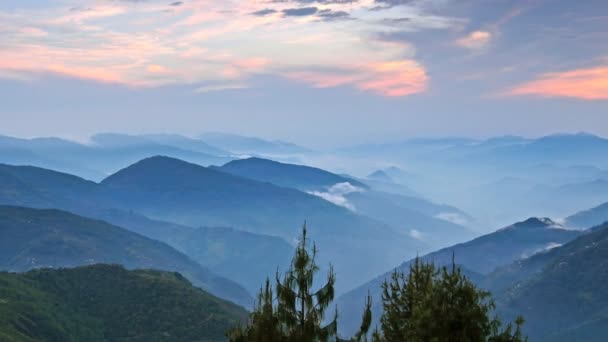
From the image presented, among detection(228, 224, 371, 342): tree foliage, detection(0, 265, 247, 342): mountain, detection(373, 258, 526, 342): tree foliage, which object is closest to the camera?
detection(228, 224, 371, 342): tree foliage

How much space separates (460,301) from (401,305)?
7805mm

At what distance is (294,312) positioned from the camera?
35.0 meters

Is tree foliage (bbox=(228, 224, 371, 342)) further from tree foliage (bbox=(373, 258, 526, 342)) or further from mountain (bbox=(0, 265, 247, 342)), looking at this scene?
mountain (bbox=(0, 265, 247, 342))

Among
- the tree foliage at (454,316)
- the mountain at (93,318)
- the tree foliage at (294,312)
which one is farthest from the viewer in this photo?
the mountain at (93,318)

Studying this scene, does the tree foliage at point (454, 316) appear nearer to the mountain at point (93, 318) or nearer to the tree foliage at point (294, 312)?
the tree foliage at point (294, 312)

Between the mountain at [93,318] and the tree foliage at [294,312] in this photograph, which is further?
the mountain at [93,318]

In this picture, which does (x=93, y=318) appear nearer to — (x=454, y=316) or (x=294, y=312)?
(x=294, y=312)

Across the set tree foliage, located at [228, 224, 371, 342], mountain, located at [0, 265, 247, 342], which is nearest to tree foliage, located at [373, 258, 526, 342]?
tree foliage, located at [228, 224, 371, 342]

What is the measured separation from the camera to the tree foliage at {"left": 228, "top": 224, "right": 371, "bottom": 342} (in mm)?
33625

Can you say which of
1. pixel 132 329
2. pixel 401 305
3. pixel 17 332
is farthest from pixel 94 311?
pixel 401 305

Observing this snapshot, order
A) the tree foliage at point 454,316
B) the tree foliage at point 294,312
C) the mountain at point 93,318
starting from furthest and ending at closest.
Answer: the mountain at point 93,318
the tree foliage at point 454,316
the tree foliage at point 294,312

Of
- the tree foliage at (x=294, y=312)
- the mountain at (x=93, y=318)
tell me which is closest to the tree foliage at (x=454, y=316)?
the tree foliage at (x=294, y=312)

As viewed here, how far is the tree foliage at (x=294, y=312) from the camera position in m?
33.6

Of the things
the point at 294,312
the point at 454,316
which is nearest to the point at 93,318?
the point at 294,312
